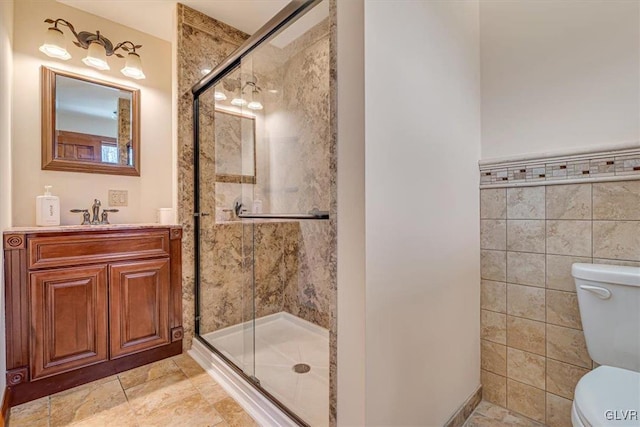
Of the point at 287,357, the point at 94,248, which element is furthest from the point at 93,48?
the point at 287,357

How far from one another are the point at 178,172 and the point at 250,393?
1547mm

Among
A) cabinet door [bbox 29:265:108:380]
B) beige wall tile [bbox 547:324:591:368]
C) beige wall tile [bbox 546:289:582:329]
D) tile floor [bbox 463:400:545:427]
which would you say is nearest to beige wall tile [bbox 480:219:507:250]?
beige wall tile [bbox 546:289:582:329]

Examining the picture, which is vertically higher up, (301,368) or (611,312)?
(611,312)

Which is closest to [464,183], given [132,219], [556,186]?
[556,186]

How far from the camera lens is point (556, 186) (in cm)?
133

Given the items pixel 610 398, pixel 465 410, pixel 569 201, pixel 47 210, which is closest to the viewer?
pixel 610 398

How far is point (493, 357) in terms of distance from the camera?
4.99 ft

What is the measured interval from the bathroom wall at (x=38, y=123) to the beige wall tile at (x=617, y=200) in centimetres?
269

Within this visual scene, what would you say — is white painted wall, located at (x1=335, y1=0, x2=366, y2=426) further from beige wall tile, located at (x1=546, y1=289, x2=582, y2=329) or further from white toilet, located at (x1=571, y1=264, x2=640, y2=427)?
beige wall tile, located at (x1=546, y1=289, x2=582, y2=329)

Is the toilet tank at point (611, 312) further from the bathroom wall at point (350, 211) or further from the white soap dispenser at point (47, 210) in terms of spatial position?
the white soap dispenser at point (47, 210)

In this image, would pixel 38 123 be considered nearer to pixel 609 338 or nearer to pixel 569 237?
pixel 569 237

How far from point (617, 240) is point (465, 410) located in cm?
101

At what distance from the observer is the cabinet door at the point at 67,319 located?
1579 mm

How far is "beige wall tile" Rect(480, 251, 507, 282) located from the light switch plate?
2442 millimetres
